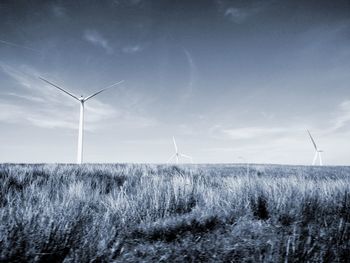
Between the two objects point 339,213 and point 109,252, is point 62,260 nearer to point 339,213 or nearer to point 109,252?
point 109,252

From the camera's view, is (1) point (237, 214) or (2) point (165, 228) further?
(1) point (237, 214)

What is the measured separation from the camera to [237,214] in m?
4.38

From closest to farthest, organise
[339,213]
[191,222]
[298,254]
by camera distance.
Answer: [298,254] → [191,222] → [339,213]

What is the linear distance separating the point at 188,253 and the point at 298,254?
1.16m

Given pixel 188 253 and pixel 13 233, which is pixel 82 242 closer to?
pixel 13 233

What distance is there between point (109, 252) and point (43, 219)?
99 centimetres

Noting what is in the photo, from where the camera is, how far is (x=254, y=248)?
9.83 feet

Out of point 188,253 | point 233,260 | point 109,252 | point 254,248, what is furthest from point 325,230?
point 109,252

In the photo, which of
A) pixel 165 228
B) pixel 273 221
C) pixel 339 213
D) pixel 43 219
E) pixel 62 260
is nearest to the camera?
pixel 62 260

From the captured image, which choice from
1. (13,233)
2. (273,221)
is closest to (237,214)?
(273,221)

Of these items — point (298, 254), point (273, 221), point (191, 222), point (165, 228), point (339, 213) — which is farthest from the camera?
point (339, 213)

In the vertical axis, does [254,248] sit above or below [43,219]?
below

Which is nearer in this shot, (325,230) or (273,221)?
(325,230)

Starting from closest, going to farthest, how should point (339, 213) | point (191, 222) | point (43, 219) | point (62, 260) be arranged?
point (62, 260) < point (43, 219) < point (191, 222) < point (339, 213)
